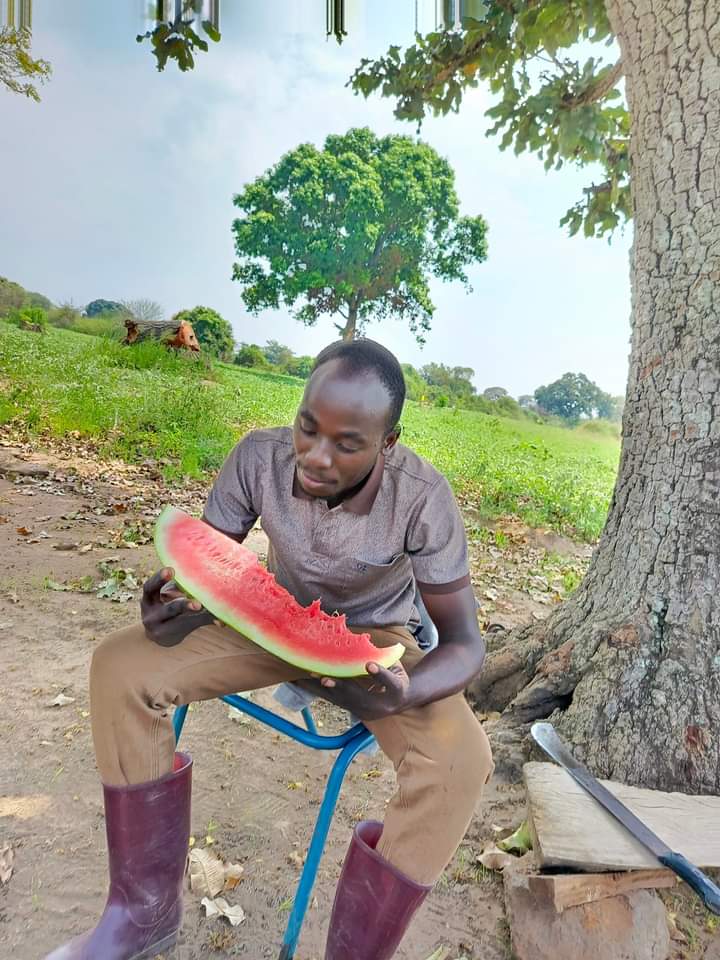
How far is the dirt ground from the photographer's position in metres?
1.88

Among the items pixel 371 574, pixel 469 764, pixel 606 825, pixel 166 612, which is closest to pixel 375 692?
pixel 469 764

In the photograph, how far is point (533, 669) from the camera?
2904 millimetres

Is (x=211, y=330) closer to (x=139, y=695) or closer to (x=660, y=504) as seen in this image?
(x=660, y=504)

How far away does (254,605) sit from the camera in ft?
5.26

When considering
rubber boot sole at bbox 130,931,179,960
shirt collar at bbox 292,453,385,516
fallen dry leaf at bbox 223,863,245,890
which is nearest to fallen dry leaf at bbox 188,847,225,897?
fallen dry leaf at bbox 223,863,245,890

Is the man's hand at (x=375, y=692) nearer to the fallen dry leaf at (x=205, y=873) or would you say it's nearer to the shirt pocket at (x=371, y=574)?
the shirt pocket at (x=371, y=574)

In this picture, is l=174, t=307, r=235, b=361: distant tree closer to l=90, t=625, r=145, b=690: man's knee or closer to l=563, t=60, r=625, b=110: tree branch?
l=563, t=60, r=625, b=110: tree branch

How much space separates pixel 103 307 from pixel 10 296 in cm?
82

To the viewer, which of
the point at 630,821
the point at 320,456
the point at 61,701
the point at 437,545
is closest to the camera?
the point at 320,456

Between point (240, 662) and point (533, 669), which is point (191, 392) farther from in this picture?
point (240, 662)

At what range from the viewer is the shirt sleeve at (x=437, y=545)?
1726 mm

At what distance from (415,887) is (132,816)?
0.69 metres

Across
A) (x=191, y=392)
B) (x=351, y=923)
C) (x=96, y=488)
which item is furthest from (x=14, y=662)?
(x=191, y=392)

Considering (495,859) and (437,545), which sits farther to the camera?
(495,859)
